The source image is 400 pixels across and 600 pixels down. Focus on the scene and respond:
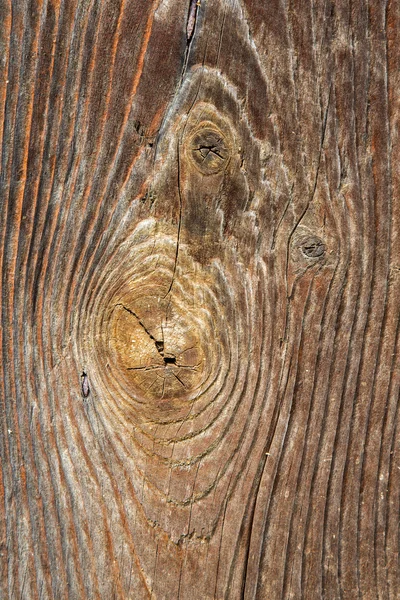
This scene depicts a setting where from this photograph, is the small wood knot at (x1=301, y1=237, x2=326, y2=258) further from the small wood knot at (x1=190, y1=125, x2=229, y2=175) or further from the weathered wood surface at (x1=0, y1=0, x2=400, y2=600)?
the small wood knot at (x1=190, y1=125, x2=229, y2=175)

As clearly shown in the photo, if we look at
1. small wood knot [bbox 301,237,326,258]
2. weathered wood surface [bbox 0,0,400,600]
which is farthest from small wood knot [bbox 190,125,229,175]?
small wood knot [bbox 301,237,326,258]

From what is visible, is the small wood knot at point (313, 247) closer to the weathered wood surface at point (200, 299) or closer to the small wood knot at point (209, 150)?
the weathered wood surface at point (200, 299)

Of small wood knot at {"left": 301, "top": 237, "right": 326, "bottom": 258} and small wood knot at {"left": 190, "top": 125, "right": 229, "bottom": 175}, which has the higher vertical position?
small wood knot at {"left": 190, "top": 125, "right": 229, "bottom": 175}

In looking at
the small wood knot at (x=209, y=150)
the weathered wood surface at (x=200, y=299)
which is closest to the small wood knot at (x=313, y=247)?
the weathered wood surface at (x=200, y=299)

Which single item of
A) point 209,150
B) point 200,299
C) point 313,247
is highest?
point 209,150

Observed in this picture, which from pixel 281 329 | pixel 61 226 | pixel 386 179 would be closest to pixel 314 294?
pixel 281 329

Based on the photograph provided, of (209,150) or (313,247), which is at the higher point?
(209,150)
